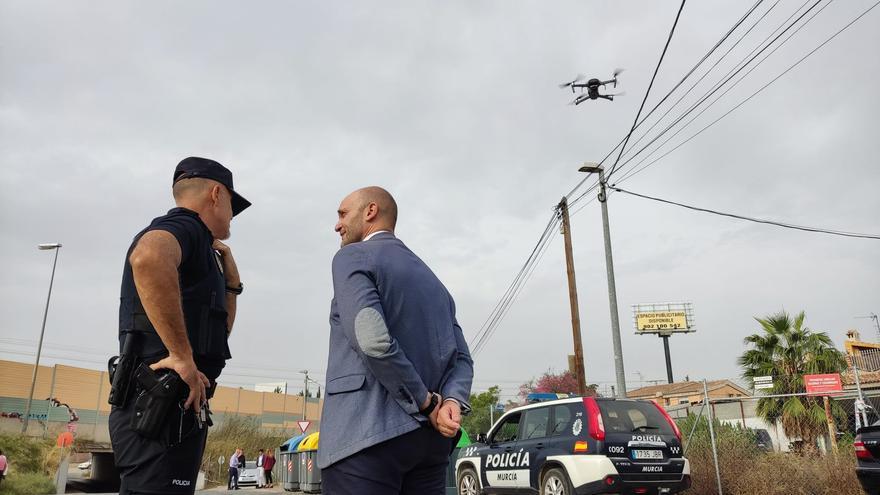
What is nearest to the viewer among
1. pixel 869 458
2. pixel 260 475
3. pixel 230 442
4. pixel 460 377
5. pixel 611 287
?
pixel 460 377

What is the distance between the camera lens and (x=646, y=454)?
845 cm

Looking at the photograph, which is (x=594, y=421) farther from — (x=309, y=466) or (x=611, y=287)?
(x=309, y=466)

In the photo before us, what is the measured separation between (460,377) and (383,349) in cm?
49

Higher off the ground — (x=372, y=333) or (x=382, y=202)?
(x=382, y=202)

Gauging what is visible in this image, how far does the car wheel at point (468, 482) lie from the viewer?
35.8 ft

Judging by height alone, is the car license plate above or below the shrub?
above

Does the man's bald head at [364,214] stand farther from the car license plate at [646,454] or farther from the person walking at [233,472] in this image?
the person walking at [233,472]

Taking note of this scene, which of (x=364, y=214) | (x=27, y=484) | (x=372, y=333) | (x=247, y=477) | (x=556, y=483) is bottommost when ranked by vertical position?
(x=247, y=477)

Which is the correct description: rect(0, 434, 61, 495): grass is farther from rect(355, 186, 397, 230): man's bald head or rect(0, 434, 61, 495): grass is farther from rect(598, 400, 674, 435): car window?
rect(355, 186, 397, 230): man's bald head

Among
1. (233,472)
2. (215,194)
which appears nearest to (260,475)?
(233,472)

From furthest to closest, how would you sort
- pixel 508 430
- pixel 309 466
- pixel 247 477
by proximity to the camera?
pixel 247 477, pixel 309 466, pixel 508 430

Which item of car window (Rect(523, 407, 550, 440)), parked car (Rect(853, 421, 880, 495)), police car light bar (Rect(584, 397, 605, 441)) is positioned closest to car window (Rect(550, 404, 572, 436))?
car window (Rect(523, 407, 550, 440))

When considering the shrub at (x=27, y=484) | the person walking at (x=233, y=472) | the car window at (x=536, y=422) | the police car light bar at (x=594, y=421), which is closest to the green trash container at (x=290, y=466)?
the person walking at (x=233, y=472)

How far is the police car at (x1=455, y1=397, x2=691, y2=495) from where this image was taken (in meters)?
8.27
